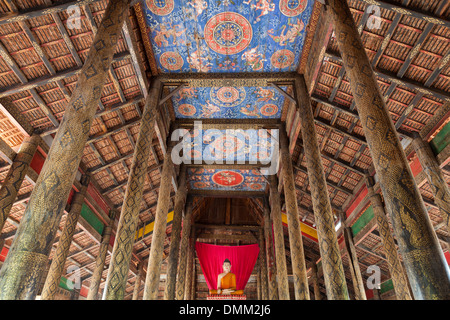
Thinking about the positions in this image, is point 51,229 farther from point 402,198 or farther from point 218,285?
point 218,285

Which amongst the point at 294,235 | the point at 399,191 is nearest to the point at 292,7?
the point at 399,191

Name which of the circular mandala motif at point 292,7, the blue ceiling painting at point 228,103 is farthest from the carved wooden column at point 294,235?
the circular mandala motif at point 292,7

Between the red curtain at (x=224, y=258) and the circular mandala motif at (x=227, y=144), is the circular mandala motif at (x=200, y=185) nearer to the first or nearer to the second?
the circular mandala motif at (x=227, y=144)

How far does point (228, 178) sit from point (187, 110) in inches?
206

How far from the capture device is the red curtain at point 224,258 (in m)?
16.9

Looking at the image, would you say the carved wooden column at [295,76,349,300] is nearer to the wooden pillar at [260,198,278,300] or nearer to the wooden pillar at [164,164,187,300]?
the wooden pillar at [164,164,187,300]

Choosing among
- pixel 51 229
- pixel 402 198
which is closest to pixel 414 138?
pixel 402 198

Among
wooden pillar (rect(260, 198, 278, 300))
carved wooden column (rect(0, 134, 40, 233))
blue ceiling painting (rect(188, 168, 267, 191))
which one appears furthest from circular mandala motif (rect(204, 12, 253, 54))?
wooden pillar (rect(260, 198, 278, 300))

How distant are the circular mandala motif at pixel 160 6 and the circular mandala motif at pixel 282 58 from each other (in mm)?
3377

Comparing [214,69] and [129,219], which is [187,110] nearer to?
[214,69]

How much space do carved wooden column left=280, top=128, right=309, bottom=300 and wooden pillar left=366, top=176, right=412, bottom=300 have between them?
2.79m

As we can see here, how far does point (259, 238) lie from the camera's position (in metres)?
18.5

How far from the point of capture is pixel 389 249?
8.77 m

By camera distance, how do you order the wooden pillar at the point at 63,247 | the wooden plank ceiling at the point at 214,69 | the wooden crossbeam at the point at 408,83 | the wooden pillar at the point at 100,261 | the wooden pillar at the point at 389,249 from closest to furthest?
1. the wooden plank ceiling at the point at 214,69
2. the wooden crossbeam at the point at 408,83
3. the wooden pillar at the point at 63,247
4. the wooden pillar at the point at 389,249
5. the wooden pillar at the point at 100,261
